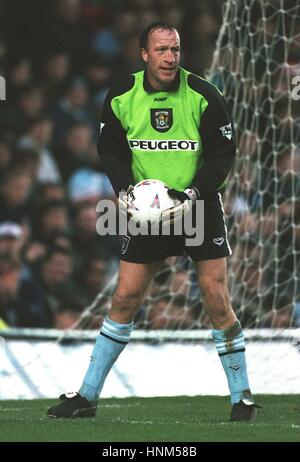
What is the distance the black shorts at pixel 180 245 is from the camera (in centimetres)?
529

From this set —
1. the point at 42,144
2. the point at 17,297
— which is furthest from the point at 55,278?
the point at 42,144

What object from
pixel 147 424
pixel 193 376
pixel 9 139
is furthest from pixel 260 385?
pixel 9 139

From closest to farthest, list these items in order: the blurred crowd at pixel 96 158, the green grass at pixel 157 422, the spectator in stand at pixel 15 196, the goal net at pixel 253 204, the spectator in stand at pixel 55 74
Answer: the green grass at pixel 157 422 → the goal net at pixel 253 204 → the blurred crowd at pixel 96 158 → the spectator in stand at pixel 15 196 → the spectator in stand at pixel 55 74

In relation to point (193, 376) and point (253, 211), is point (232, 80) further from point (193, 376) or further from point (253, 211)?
point (193, 376)

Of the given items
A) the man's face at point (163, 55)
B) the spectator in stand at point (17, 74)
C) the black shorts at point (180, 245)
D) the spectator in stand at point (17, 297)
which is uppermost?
the spectator in stand at point (17, 74)

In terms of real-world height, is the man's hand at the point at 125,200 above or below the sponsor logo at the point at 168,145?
below

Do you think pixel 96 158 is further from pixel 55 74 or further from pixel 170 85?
pixel 170 85

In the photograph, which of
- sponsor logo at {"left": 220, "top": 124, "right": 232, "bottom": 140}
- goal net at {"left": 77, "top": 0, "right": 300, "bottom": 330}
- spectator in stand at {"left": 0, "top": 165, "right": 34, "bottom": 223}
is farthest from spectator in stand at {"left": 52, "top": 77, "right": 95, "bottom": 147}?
sponsor logo at {"left": 220, "top": 124, "right": 232, "bottom": 140}

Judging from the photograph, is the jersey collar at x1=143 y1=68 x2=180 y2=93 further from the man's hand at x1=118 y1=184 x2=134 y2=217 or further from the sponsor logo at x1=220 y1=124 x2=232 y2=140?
the man's hand at x1=118 y1=184 x2=134 y2=217

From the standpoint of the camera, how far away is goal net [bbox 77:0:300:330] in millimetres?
7797

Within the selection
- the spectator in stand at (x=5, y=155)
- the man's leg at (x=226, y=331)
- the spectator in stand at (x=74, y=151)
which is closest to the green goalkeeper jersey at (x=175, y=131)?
the man's leg at (x=226, y=331)

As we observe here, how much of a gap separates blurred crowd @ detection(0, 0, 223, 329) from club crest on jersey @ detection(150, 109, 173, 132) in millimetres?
3493

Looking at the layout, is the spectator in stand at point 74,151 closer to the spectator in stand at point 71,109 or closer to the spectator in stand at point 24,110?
the spectator in stand at point 71,109
